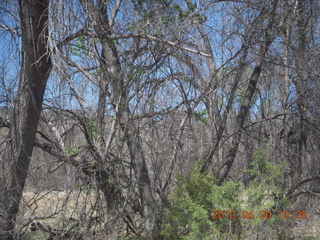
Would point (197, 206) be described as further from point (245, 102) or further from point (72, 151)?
point (245, 102)

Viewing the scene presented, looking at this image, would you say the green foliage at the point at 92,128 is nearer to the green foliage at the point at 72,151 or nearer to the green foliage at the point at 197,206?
the green foliage at the point at 72,151

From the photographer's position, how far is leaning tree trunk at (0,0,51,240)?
140 inches

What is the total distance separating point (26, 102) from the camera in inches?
151

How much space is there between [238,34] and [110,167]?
3.09 m

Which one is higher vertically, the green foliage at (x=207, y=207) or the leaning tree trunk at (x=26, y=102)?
the leaning tree trunk at (x=26, y=102)

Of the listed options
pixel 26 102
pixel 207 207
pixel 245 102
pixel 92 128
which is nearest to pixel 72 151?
pixel 92 128

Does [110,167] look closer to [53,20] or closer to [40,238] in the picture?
[40,238]

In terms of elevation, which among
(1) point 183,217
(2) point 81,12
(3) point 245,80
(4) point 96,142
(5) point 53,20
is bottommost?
(1) point 183,217

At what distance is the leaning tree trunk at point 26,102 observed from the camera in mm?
3566

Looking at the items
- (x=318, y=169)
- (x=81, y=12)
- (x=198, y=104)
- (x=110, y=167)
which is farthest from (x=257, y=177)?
(x=81, y=12)

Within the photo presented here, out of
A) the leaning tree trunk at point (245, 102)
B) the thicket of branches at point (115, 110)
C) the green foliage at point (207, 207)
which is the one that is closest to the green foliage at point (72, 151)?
the thicket of branches at point (115, 110)

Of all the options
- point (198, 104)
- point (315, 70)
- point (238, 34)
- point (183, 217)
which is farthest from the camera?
point (315, 70)

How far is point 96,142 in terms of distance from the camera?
4.48 m

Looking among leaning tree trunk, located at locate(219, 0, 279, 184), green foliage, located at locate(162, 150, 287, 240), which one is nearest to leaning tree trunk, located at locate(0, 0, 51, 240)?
green foliage, located at locate(162, 150, 287, 240)
